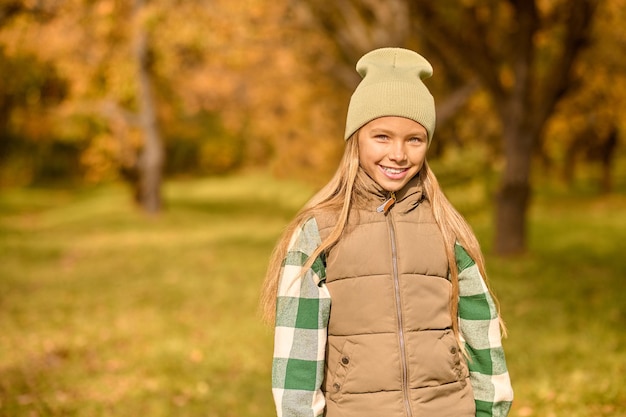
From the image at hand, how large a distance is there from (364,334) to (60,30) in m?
17.4

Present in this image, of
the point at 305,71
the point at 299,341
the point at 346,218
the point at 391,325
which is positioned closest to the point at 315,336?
the point at 299,341

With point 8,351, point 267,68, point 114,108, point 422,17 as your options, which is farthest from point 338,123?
point 8,351

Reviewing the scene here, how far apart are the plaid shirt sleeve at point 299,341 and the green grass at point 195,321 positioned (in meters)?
3.49

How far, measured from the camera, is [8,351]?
7.59 meters

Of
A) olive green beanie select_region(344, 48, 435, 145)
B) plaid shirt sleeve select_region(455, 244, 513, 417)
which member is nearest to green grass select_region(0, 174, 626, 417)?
plaid shirt sleeve select_region(455, 244, 513, 417)

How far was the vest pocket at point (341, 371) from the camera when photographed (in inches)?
94.3

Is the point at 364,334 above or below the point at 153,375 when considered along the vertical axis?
above

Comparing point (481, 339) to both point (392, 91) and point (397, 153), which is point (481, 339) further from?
point (392, 91)

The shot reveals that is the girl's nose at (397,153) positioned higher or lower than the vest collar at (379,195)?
higher

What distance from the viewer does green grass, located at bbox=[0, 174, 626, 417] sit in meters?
6.00

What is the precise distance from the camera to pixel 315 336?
7.83 feet

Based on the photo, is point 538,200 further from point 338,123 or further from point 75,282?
point 75,282

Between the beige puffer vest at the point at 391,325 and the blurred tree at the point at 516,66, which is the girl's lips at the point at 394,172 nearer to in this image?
the beige puffer vest at the point at 391,325

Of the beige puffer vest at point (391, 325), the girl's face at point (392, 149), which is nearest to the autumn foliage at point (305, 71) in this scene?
the girl's face at point (392, 149)
